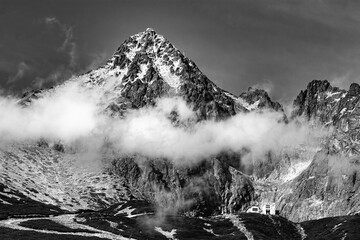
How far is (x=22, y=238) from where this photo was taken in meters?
167

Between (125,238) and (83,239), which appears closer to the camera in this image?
(83,239)

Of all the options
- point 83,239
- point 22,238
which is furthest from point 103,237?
point 22,238

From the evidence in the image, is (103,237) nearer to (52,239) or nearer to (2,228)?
(52,239)

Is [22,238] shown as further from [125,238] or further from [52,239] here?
[125,238]

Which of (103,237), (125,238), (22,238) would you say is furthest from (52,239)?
(125,238)

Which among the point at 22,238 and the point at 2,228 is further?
the point at 2,228

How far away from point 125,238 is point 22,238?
41.5 metres

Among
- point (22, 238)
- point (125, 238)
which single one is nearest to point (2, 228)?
point (22, 238)

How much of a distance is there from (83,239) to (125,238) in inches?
961

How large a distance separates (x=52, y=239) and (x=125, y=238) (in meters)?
35.5

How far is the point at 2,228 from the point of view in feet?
620

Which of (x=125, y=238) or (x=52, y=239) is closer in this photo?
(x=52, y=239)

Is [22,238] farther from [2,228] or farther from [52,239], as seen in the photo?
[2,228]

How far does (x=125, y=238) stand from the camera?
19650 centimetres
